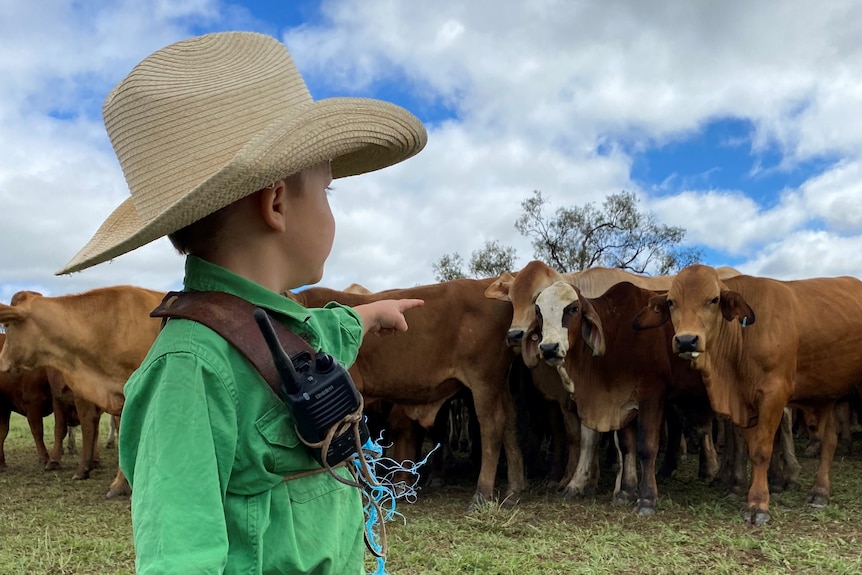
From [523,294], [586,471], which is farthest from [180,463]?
[586,471]

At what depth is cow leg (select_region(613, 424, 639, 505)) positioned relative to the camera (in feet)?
22.4

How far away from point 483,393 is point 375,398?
1128 millimetres

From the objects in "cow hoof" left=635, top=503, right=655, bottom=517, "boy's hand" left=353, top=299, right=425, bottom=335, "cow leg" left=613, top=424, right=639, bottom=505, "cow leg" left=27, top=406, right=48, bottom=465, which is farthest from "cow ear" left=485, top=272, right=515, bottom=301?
"cow leg" left=27, top=406, right=48, bottom=465

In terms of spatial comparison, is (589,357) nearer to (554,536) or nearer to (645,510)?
(645,510)

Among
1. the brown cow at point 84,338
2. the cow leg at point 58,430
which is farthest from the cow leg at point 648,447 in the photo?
the cow leg at point 58,430

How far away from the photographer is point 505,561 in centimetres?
473

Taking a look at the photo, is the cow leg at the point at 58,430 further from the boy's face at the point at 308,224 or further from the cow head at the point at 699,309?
the boy's face at the point at 308,224

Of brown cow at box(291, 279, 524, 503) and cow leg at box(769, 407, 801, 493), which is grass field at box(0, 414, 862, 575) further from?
brown cow at box(291, 279, 524, 503)

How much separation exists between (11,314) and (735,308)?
21.7 ft

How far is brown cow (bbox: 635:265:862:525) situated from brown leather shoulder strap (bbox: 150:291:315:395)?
16.9 feet

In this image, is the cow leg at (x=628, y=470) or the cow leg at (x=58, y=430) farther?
the cow leg at (x=58, y=430)

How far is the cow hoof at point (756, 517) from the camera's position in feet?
19.2

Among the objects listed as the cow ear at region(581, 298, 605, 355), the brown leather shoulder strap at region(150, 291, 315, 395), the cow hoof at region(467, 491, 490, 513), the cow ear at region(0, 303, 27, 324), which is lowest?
the cow hoof at region(467, 491, 490, 513)

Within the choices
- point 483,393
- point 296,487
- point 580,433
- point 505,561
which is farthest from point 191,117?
point 580,433
